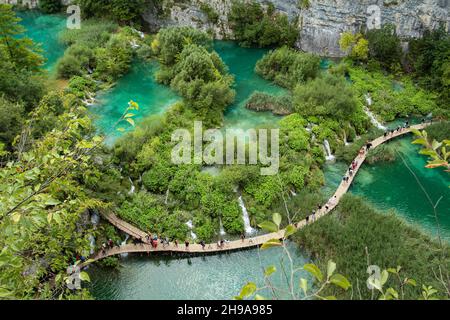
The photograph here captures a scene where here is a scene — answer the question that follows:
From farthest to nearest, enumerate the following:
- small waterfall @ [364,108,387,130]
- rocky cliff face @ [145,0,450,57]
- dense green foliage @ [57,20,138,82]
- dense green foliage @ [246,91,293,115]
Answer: rocky cliff face @ [145,0,450,57]
dense green foliage @ [57,20,138,82]
dense green foliage @ [246,91,293,115]
small waterfall @ [364,108,387,130]

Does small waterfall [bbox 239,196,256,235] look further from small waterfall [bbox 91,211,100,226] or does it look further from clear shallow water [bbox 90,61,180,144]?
clear shallow water [bbox 90,61,180,144]

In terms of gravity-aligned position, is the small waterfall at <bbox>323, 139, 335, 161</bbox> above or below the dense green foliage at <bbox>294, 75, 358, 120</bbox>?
below

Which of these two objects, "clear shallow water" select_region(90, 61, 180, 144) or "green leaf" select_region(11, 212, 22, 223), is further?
"clear shallow water" select_region(90, 61, 180, 144)

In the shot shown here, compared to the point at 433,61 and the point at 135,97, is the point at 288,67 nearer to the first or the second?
the point at 433,61

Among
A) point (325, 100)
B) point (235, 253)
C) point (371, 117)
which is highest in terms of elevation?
point (325, 100)

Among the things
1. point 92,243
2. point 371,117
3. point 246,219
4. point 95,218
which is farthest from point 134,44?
point 92,243

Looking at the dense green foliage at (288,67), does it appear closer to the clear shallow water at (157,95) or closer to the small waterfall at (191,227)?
the clear shallow water at (157,95)

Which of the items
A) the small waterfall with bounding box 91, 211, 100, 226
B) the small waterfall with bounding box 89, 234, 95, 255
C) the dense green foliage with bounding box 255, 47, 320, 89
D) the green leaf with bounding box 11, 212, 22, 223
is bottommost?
the small waterfall with bounding box 89, 234, 95, 255

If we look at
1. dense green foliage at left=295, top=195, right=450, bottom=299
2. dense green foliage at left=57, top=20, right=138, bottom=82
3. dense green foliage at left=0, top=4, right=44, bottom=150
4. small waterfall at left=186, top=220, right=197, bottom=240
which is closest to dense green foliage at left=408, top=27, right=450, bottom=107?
dense green foliage at left=295, top=195, right=450, bottom=299
